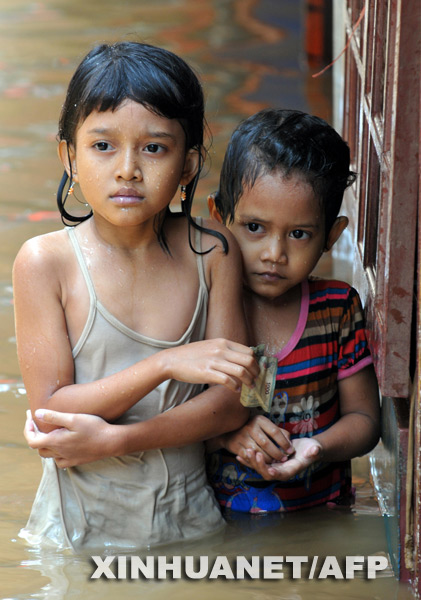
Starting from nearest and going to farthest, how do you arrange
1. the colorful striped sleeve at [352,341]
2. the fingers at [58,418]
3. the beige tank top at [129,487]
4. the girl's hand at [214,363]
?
the girl's hand at [214,363], the fingers at [58,418], the beige tank top at [129,487], the colorful striped sleeve at [352,341]

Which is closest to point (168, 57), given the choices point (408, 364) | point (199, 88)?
point (199, 88)

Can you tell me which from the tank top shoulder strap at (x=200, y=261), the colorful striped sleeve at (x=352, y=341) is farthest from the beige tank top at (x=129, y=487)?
the colorful striped sleeve at (x=352, y=341)

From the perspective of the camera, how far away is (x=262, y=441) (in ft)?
8.38

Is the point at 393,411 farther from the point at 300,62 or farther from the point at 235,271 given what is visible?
the point at 300,62

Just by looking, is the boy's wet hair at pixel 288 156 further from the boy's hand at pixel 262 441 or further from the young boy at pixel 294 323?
the boy's hand at pixel 262 441

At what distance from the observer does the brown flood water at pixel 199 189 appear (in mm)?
2463

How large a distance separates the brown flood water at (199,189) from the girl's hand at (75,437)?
31cm

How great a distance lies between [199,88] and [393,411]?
1.00 meters

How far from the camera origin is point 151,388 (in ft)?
7.82

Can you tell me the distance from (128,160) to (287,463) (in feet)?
→ 2.94

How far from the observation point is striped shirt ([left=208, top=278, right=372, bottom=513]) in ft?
8.92

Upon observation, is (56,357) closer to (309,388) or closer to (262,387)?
(262,387)

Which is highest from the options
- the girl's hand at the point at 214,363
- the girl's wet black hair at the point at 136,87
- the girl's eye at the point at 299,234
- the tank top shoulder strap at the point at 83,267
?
the girl's wet black hair at the point at 136,87

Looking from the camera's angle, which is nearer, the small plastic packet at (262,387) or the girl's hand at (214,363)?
the girl's hand at (214,363)
